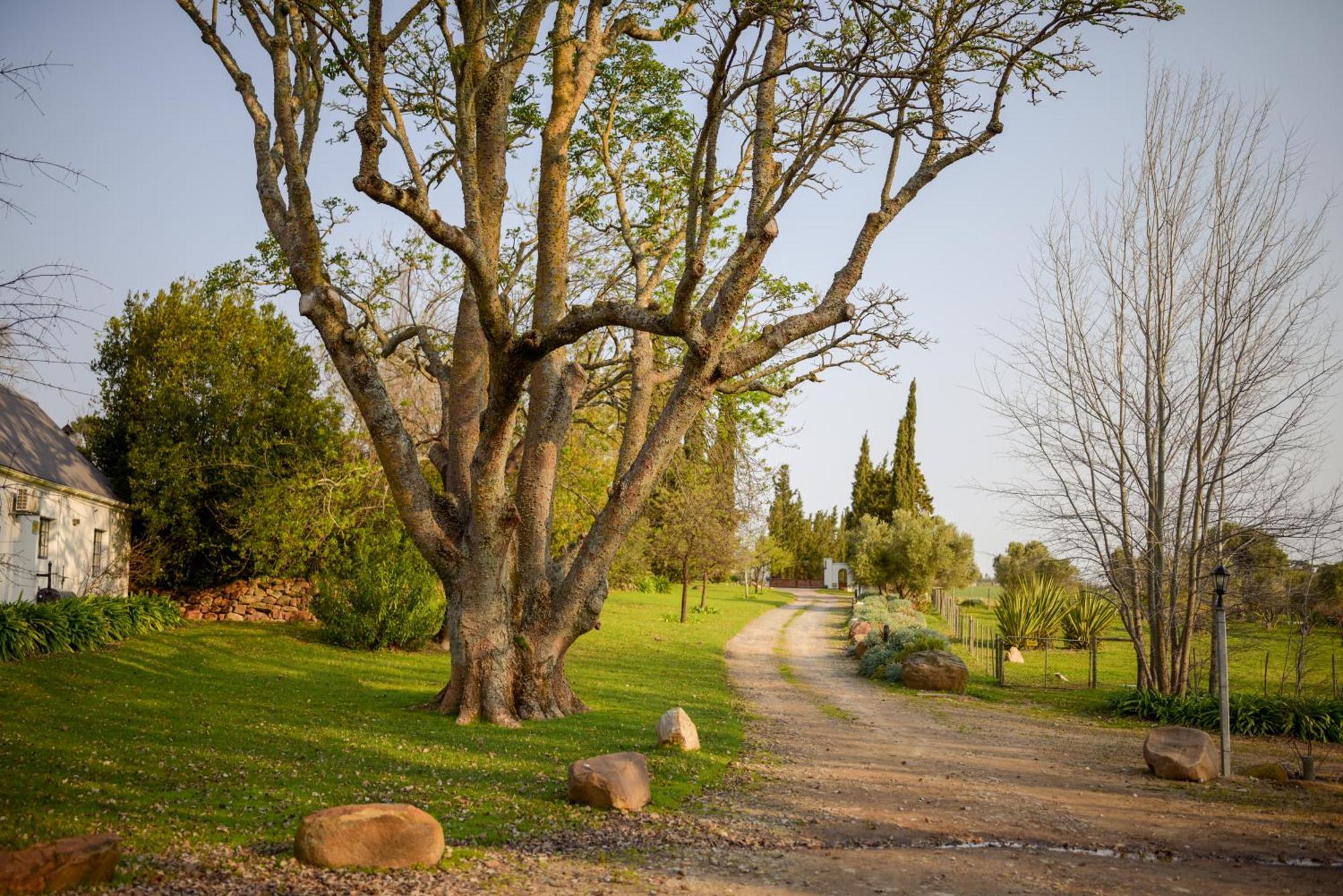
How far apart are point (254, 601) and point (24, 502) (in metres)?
7.08

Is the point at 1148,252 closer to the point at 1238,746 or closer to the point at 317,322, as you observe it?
the point at 1238,746

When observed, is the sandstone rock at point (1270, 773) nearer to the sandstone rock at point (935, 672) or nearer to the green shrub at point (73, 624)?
the sandstone rock at point (935, 672)

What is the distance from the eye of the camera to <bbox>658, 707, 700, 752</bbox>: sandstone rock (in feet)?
35.8

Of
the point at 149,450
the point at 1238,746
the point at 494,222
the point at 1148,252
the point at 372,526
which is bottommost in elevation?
the point at 1238,746

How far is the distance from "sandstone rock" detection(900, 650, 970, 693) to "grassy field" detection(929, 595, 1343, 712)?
18.9 inches

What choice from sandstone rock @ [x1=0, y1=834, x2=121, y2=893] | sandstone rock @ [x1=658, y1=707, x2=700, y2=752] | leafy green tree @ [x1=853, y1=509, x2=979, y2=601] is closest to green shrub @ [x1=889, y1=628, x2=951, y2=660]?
sandstone rock @ [x1=658, y1=707, x2=700, y2=752]

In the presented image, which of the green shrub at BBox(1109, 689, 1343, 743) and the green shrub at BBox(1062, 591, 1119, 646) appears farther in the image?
the green shrub at BBox(1062, 591, 1119, 646)

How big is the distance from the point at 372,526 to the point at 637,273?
11.6 metres

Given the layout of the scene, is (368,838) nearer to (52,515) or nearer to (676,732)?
(676,732)

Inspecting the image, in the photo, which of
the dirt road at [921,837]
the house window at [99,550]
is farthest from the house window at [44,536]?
the dirt road at [921,837]

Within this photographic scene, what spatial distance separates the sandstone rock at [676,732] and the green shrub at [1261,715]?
8226 millimetres

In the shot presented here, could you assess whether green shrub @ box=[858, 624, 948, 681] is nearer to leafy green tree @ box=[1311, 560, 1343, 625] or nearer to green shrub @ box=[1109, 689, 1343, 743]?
green shrub @ box=[1109, 689, 1343, 743]

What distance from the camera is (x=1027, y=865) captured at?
22.9 feet

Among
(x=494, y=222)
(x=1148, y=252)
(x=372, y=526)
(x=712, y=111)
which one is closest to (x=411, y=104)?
(x=494, y=222)
